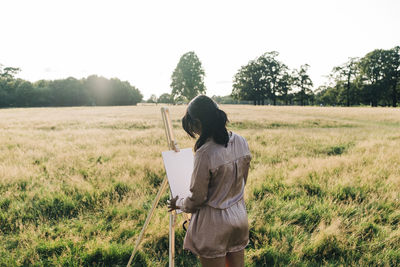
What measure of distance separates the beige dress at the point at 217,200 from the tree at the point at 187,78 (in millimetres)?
70813

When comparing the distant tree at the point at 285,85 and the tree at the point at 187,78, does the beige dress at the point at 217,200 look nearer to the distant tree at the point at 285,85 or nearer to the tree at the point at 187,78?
the tree at the point at 187,78

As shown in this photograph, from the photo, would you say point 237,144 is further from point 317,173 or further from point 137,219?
point 317,173

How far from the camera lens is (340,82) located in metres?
80.0

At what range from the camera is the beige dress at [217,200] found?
1915 millimetres

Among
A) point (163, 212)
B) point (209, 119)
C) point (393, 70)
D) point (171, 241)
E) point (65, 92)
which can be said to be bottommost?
point (163, 212)

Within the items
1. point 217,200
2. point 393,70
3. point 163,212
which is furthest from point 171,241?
point 393,70

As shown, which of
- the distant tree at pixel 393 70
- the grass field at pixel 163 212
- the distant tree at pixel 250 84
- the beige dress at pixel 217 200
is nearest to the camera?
the beige dress at pixel 217 200

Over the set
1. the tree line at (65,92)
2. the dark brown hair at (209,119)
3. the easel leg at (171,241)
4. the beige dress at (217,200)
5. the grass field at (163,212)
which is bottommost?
the grass field at (163,212)

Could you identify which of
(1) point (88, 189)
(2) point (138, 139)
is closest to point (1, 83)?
(2) point (138, 139)

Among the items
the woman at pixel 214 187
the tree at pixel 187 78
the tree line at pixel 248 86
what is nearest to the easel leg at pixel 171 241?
the woman at pixel 214 187

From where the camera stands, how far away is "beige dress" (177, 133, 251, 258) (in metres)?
1.92

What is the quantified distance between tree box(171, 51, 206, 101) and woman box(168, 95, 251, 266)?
7080cm

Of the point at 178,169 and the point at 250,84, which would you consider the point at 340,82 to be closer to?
the point at 250,84

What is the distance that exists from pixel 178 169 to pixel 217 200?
895mm
